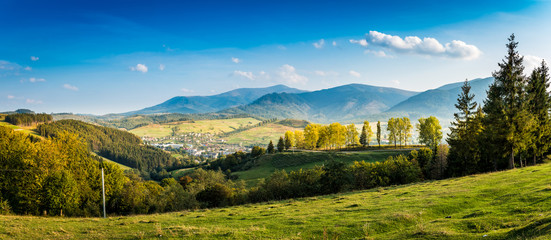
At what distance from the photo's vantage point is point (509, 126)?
3956 cm

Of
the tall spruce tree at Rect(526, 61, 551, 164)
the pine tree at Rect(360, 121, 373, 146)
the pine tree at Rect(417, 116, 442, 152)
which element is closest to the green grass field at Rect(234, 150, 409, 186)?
the pine tree at Rect(417, 116, 442, 152)

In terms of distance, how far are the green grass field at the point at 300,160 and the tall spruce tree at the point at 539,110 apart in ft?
104

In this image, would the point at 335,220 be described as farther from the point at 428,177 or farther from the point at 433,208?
the point at 428,177

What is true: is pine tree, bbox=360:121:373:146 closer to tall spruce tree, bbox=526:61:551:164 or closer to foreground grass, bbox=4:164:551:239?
tall spruce tree, bbox=526:61:551:164

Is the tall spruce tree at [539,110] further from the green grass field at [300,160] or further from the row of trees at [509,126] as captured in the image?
the green grass field at [300,160]

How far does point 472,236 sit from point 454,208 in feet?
26.5

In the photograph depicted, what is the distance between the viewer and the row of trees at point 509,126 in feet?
130

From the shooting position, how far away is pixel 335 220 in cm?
1698

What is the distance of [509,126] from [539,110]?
39.7ft

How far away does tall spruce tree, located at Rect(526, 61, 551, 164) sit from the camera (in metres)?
42.2


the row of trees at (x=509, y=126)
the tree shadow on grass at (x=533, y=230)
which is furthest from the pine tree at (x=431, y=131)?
the tree shadow on grass at (x=533, y=230)

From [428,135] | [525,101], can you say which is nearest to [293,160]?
[428,135]

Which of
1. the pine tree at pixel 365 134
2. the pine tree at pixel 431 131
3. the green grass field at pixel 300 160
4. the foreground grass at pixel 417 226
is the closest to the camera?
the foreground grass at pixel 417 226

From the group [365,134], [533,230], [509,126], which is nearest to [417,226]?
[533,230]
